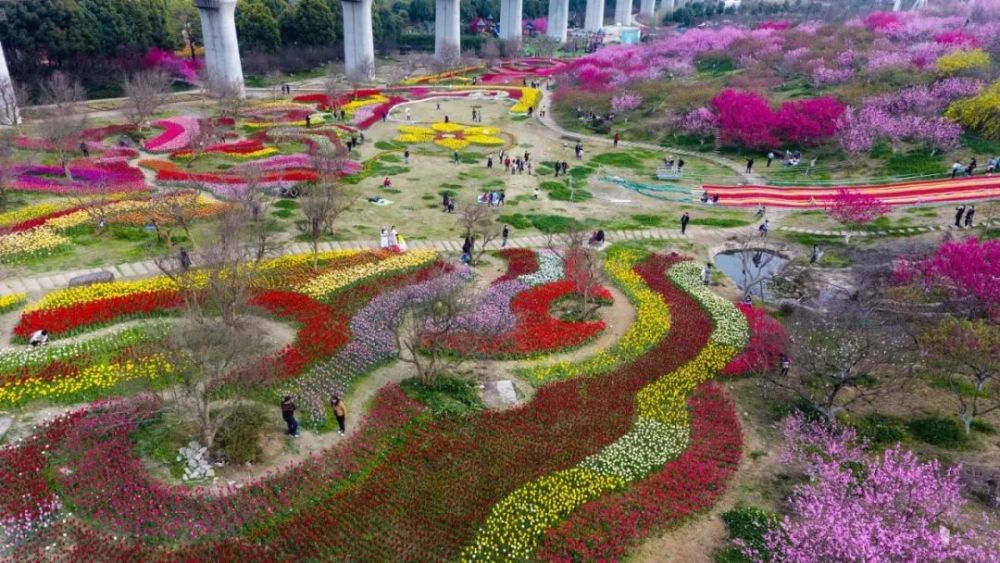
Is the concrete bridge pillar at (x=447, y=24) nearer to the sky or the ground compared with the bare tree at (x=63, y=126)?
nearer to the sky

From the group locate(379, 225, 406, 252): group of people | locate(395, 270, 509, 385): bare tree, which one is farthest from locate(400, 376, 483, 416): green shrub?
locate(379, 225, 406, 252): group of people

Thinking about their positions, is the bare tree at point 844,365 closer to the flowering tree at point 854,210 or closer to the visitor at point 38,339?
the flowering tree at point 854,210

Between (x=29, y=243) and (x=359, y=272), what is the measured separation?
14938 millimetres

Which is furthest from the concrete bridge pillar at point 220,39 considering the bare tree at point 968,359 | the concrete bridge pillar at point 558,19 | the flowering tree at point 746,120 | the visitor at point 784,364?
the concrete bridge pillar at point 558,19

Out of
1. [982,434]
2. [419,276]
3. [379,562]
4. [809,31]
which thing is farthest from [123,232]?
[809,31]

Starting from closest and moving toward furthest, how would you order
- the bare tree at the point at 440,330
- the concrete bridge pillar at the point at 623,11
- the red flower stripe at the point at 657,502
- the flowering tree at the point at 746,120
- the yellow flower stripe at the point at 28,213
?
the red flower stripe at the point at 657,502 < the bare tree at the point at 440,330 < the yellow flower stripe at the point at 28,213 < the flowering tree at the point at 746,120 < the concrete bridge pillar at the point at 623,11

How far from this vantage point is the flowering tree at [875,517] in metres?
12.7

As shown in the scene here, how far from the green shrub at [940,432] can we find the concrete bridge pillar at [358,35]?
7167 cm

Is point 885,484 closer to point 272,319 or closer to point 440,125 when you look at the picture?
point 272,319

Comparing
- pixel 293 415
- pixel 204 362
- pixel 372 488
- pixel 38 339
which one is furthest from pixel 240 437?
pixel 38 339

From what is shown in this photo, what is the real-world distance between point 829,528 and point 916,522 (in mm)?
2215

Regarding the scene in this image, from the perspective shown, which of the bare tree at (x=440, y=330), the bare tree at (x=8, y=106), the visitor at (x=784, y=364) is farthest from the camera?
the bare tree at (x=8, y=106)

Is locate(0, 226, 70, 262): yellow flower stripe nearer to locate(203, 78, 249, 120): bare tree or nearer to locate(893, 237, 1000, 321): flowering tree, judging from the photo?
locate(203, 78, 249, 120): bare tree

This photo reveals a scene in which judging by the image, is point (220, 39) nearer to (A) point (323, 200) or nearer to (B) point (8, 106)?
(B) point (8, 106)
